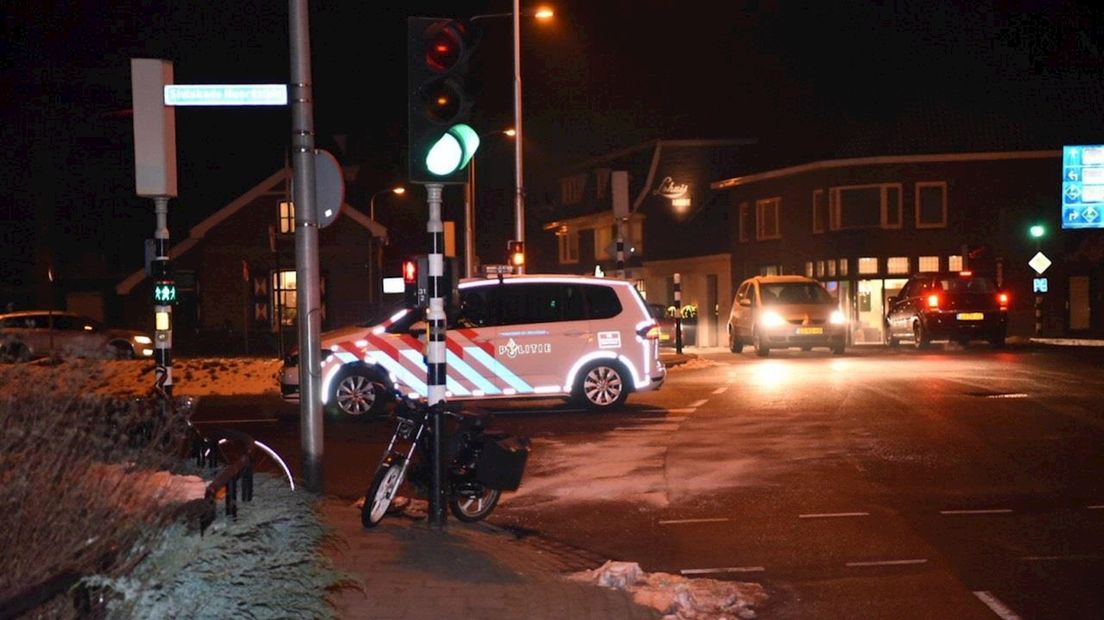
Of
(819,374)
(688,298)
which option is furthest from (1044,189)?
(819,374)

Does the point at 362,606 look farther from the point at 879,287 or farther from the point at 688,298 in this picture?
the point at 688,298

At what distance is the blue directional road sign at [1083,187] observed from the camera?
3988 centimetres

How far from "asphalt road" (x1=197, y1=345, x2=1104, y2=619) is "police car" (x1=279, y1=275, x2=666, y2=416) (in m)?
0.46

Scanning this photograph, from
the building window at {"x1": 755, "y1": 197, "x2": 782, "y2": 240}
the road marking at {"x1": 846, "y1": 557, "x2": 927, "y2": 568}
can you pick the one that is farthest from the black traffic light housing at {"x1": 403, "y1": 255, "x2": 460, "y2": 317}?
the building window at {"x1": 755, "y1": 197, "x2": 782, "y2": 240}

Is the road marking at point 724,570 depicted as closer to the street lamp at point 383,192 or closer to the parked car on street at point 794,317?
the parked car on street at point 794,317

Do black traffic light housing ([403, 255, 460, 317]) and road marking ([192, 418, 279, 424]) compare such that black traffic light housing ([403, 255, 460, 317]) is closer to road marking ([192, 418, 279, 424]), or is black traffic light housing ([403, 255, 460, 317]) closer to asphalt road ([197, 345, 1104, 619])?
asphalt road ([197, 345, 1104, 619])

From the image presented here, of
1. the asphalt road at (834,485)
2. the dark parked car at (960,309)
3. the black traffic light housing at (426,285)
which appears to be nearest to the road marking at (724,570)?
the asphalt road at (834,485)

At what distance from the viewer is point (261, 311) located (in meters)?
42.0

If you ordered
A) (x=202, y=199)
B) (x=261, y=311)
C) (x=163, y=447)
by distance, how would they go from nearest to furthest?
(x=163, y=447), (x=261, y=311), (x=202, y=199)

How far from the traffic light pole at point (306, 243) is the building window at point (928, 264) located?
1474 inches

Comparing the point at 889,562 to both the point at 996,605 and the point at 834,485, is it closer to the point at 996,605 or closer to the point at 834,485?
the point at 996,605

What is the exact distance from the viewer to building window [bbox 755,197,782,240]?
48.9m

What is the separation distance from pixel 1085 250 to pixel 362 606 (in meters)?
42.1

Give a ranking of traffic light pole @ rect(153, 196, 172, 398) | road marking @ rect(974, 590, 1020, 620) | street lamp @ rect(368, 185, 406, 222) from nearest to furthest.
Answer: road marking @ rect(974, 590, 1020, 620), traffic light pole @ rect(153, 196, 172, 398), street lamp @ rect(368, 185, 406, 222)
